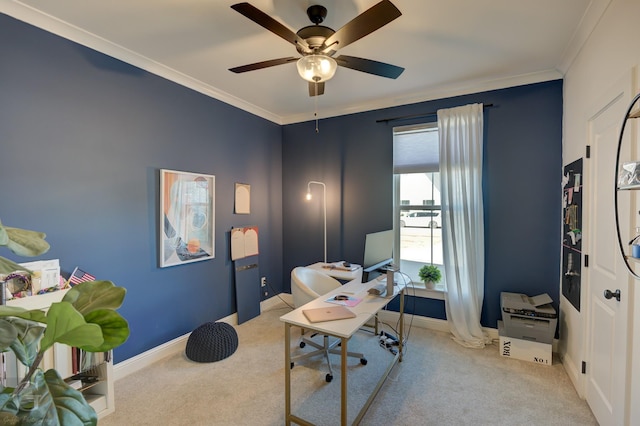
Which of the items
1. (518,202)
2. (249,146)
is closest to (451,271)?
(518,202)

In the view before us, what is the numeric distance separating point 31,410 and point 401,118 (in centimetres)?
370

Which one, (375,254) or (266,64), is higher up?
(266,64)

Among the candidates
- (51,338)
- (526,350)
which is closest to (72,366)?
(51,338)

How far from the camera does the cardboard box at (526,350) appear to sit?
2635mm

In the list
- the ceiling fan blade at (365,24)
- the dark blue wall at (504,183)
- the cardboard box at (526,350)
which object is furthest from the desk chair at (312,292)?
the ceiling fan blade at (365,24)

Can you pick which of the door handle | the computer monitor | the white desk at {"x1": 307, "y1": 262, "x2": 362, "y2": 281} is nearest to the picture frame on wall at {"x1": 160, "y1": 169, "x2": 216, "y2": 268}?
the white desk at {"x1": 307, "y1": 262, "x2": 362, "y2": 281}

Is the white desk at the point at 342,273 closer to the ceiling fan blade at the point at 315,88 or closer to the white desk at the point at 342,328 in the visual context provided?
the white desk at the point at 342,328

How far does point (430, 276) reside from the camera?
3.39 metres

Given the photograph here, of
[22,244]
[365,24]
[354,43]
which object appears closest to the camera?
[22,244]

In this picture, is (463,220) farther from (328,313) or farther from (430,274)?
(328,313)

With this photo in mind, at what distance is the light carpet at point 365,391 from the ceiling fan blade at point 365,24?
8.12 feet

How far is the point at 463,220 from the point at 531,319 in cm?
110

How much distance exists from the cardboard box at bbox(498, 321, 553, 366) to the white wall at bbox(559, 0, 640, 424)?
141mm

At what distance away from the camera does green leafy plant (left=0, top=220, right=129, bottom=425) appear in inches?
21.0
